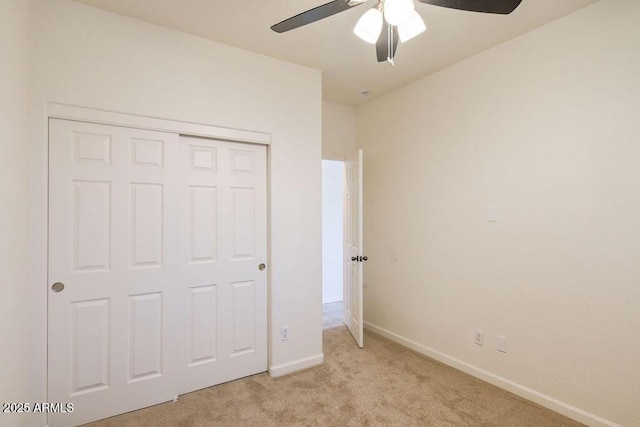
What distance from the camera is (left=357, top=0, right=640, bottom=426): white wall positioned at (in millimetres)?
1920

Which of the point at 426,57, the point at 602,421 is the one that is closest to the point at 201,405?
the point at 602,421

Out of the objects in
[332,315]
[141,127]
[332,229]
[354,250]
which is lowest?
[332,315]

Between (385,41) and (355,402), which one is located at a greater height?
(385,41)

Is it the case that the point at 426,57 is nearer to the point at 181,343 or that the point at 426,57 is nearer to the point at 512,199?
the point at 512,199

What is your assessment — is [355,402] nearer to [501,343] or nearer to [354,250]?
[501,343]

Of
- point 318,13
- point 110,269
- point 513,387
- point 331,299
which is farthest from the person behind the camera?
point 331,299


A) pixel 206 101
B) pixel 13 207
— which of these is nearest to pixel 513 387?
pixel 206 101

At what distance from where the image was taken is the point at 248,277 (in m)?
2.68

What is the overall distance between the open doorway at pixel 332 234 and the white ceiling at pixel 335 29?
8.03 ft

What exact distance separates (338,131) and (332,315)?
256cm

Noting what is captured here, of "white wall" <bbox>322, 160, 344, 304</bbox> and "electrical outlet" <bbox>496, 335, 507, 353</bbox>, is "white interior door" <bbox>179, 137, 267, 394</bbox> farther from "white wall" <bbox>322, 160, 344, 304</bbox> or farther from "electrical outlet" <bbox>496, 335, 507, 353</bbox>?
"white wall" <bbox>322, 160, 344, 304</bbox>

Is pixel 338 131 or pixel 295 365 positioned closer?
pixel 295 365

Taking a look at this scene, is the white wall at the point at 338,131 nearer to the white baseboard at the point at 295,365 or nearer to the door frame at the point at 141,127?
the door frame at the point at 141,127

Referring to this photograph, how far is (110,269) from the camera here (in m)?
2.12
